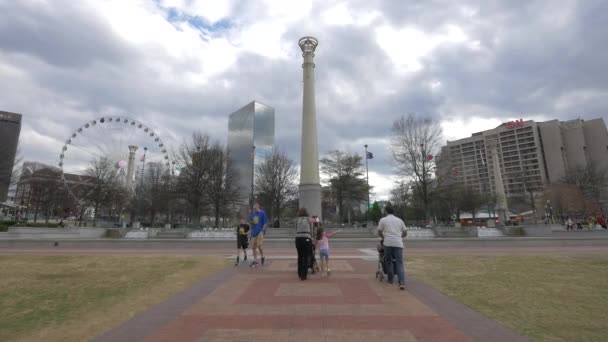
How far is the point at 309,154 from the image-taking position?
104ft

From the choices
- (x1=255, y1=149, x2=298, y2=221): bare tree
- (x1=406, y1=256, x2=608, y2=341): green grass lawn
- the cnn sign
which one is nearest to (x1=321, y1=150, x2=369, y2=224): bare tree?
(x1=255, y1=149, x2=298, y2=221): bare tree

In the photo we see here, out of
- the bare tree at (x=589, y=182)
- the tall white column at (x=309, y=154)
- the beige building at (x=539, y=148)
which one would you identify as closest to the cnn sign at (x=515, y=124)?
the beige building at (x=539, y=148)

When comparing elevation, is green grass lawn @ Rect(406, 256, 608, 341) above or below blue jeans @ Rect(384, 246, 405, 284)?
below

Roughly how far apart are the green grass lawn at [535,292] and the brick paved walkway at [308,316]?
502 millimetres

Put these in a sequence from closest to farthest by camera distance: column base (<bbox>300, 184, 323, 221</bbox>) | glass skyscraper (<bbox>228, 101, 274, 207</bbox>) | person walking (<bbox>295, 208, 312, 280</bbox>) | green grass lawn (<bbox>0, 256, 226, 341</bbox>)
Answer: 1. green grass lawn (<bbox>0, 256, 226, 341</bbox>)
2. person walking (<bbox>295, 208, 312, 280</bbox>)
3. column base (<bbox>300, 184, 323, 221</bbox>)
4. glass skyscraper (<bbox>228, 101, 274, 207</bbox>)

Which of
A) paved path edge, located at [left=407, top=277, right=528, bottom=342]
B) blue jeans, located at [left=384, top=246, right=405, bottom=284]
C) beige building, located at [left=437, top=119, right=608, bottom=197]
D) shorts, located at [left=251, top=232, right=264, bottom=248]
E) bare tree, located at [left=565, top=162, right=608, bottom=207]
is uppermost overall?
beige building, located at [left=437, top=119, right=608, bottom=197]

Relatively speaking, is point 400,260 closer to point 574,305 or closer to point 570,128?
point 574,305

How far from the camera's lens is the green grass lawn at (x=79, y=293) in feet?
15.4

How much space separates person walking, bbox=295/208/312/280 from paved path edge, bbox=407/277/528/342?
105 inches

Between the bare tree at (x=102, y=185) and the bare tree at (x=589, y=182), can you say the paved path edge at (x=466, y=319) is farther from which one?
the bare tree at (x=589, y=182)

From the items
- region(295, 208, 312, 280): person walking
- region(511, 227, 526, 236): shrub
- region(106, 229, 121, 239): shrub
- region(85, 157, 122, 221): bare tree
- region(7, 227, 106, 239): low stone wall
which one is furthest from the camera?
region(85, 157, 122, 221): bare tree

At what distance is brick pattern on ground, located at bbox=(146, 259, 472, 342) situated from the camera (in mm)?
4242

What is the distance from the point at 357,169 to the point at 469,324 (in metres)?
51.2

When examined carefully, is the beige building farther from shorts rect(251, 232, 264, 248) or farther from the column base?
shorts rect(251, 232, 264, 248)
